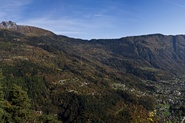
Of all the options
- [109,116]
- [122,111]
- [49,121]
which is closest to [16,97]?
[49,121]

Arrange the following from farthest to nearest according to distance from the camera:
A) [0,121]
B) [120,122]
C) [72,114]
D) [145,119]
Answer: [72,114], [120,122], [0,121], [145,119]

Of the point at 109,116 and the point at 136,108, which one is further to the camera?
the point at 109,116

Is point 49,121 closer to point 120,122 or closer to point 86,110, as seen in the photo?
point 120,122

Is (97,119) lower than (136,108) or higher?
lower

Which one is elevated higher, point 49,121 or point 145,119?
point 145,119

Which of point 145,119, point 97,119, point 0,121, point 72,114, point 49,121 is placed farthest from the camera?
point 72,114

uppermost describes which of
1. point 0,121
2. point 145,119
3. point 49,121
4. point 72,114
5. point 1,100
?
point 145,119

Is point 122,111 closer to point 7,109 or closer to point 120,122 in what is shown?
point 120,122

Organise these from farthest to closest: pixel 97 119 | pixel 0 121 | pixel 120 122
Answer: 1. pixel 97 119
2. pixel 120 122
3. pixel 0 121

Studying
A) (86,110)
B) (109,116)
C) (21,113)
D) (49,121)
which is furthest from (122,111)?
(21,113)

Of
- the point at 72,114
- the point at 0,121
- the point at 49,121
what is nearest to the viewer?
the point at 0,121
